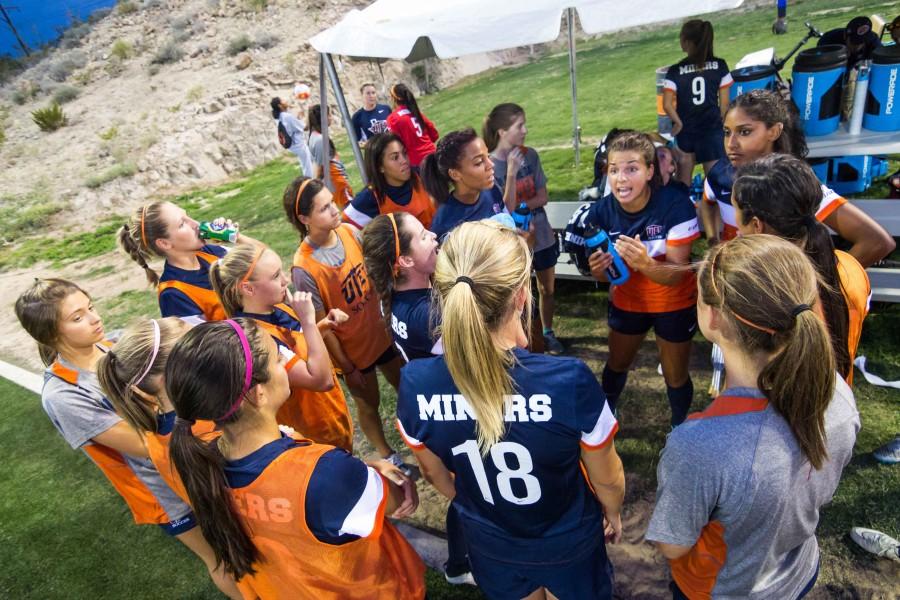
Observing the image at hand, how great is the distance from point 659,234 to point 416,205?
195 centimetres

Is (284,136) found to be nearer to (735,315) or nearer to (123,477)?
(123,477)

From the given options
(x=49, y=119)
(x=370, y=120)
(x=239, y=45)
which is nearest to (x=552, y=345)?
(x=370, y=120)

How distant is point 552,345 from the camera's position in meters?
4.41

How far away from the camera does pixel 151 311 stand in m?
7.45

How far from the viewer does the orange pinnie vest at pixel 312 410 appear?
259 centimetres

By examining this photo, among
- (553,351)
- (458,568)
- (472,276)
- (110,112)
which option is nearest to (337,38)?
(553,351)

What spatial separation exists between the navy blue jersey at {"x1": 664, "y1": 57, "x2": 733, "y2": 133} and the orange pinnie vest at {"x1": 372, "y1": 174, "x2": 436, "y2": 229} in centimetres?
337

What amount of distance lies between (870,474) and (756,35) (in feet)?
53.6

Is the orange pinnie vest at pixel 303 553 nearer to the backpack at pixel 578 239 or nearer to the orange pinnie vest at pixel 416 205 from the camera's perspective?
Result: the backpack at pixel 578 239

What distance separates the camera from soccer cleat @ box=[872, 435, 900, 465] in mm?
2824

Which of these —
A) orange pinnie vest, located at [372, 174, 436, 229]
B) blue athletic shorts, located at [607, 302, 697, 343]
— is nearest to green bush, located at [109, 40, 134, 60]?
orange pinnie vest, located at [372, 174, 436, 229]

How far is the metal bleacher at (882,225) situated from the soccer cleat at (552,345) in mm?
845

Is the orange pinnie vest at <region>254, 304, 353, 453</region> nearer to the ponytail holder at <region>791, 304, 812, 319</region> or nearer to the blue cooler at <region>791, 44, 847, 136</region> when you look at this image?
the ponytail holder at <region>791, 304, 812, 319</region>

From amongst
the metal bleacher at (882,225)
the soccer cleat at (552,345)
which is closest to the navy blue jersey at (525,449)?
the soccer cleat at (552,345)
